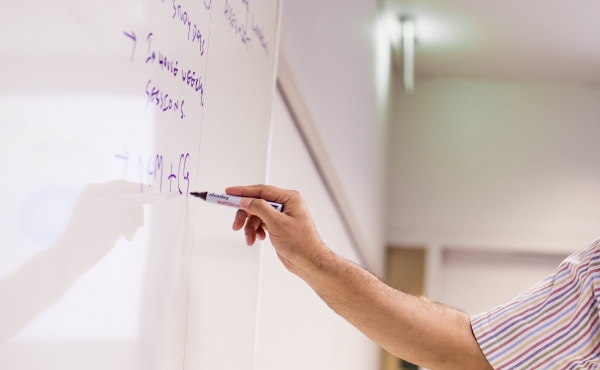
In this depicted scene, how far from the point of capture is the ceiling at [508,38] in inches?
122

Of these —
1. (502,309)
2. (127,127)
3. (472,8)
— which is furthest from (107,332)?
(472,8)

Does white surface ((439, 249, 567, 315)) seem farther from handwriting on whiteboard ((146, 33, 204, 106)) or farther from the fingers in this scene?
handwriting on whiteboard ((146, 33, 204, 106))

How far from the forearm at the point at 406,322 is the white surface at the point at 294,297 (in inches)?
9.2

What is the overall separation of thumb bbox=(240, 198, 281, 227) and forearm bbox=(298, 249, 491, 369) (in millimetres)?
205

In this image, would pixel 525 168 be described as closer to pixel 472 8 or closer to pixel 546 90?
pixel 546 90

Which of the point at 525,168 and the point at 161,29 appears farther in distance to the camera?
the point at 525,168

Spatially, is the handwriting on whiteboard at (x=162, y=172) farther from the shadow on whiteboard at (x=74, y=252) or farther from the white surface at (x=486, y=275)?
the white surface at (x=486, y=275)

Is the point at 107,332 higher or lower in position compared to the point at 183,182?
lower

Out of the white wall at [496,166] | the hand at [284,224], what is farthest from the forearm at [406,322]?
A: the white wall at [496,166]

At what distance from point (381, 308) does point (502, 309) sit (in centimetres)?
22

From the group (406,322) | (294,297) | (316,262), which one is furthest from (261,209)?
(294,297)

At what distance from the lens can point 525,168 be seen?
3969 mm

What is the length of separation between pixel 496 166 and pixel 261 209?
3552 millimetres

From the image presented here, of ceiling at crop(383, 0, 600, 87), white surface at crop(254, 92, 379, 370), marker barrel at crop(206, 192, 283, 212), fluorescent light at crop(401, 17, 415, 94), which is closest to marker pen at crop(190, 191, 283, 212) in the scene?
marker barrel at crop(206, 192, 283, 212)
